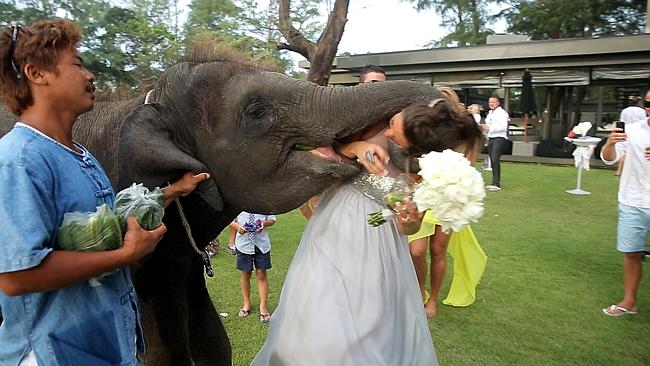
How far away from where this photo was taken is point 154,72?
3.55m

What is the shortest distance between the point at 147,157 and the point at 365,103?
3.39ft

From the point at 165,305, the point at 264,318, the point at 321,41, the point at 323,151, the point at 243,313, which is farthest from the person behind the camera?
the point at 321,41

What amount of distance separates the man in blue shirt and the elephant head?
0.62m

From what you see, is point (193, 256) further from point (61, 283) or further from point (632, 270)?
point (632, 270)

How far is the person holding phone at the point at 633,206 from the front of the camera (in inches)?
211

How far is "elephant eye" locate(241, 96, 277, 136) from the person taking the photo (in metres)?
2.75

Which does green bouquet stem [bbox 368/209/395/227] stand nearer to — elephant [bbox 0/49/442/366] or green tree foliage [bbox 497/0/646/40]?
elephant [bbox 0/49/442/366]

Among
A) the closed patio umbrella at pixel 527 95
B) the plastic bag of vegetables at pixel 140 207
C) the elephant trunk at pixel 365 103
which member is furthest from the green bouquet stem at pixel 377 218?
the closed patio umbrella at pixel 527 95

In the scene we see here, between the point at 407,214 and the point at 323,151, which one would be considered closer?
the point at 407,214

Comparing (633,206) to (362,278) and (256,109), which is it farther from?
(256,109)

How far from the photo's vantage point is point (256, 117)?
276 centimetres

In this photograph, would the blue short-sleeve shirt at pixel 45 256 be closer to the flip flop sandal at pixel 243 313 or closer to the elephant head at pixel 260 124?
the elephant head at pixel 260 124

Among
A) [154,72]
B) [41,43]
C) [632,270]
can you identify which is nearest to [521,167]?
[632,270]

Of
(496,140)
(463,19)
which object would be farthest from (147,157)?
(463,19)
